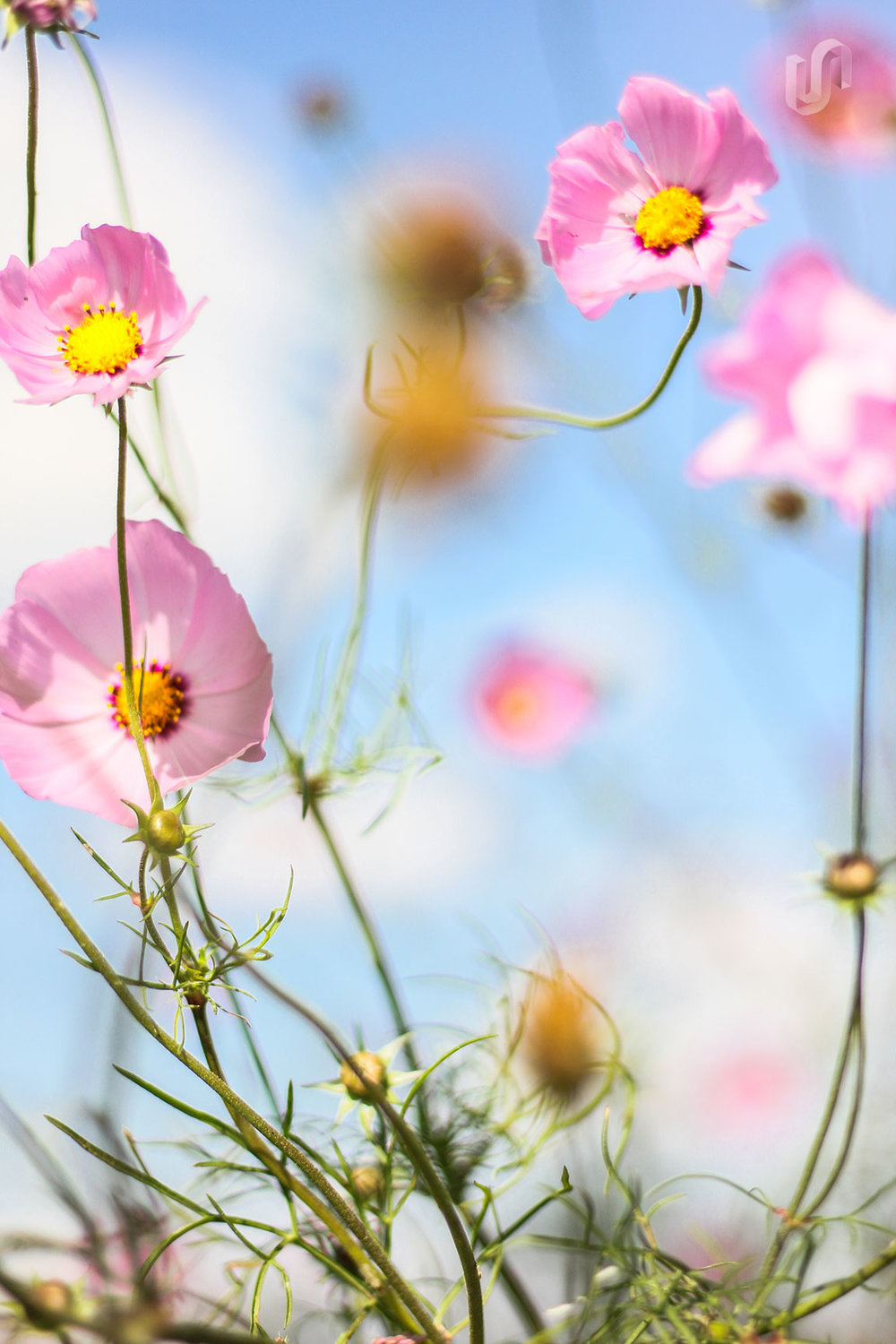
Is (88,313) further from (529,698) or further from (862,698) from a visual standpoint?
(529,698)

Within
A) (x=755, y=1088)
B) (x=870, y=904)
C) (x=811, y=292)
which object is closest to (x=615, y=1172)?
(x=870, y=904)

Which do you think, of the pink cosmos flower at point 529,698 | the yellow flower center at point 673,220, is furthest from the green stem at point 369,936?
the pink cosmos flower at point 529,698

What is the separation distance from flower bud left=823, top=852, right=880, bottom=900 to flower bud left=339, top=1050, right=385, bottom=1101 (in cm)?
16

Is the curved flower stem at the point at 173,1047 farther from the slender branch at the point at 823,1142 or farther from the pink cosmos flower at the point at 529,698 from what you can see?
the pink cosmos flower at the point at 529,698

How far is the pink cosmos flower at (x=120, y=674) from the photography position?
30cm

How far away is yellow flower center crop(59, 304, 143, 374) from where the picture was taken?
31 centimetres

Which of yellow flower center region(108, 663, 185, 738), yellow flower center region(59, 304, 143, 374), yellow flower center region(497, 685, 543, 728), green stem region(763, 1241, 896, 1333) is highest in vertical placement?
yellow flower center region(497, 685, 543, 728)

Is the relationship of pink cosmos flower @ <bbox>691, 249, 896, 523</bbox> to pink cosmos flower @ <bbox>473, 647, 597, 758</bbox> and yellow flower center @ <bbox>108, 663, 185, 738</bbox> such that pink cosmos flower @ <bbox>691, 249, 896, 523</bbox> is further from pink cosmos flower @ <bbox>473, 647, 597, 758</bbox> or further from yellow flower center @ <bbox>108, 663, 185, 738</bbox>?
pink cosmos flower @ <bbox>473, 647, 597, 758</bbox>

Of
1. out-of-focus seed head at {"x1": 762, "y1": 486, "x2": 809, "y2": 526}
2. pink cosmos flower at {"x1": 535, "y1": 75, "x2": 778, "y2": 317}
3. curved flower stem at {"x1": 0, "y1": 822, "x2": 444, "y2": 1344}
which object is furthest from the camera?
out-of-focus seed head at {"x1": 762, "y1": 486, "x2": 809, "y2": 526}

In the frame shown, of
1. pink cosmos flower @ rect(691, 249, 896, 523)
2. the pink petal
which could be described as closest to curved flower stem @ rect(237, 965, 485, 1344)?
pink cosmos flower @ rect(691, 249, 896, 523)

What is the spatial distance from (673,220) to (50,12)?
0.60 ft

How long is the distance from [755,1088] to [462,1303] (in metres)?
0.67

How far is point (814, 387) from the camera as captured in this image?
25cm

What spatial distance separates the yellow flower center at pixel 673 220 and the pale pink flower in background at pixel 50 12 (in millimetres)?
169
